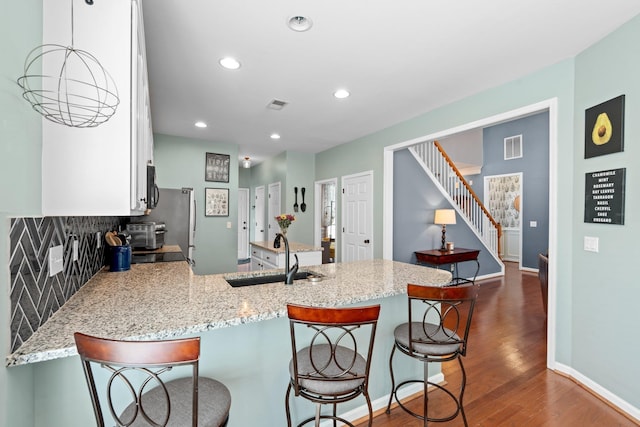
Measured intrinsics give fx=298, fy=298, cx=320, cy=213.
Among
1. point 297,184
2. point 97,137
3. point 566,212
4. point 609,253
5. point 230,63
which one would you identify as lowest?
point 609,253

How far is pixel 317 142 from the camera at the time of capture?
5.45 meters

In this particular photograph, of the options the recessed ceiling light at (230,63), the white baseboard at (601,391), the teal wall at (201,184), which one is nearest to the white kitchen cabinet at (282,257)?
the teal wall at (201,184)

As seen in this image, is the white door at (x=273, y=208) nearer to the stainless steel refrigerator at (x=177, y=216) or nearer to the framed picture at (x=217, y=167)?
the framed picture at (x=217, y=167)

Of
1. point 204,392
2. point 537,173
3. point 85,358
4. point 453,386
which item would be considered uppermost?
point 537,173

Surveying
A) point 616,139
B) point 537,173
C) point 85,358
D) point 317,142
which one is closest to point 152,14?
point 85,358

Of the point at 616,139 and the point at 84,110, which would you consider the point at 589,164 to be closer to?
the point at 616,139

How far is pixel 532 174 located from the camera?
22.7 ft

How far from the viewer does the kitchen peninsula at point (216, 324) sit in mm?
1113

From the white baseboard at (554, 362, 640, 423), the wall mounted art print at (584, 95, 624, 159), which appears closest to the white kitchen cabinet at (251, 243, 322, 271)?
the white baseboard at (554, 362, 640, 423)

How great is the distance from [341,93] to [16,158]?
9.17 ft

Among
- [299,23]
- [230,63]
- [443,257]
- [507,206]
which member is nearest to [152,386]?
[299,23]

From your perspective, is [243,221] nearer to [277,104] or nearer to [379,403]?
[277,104]

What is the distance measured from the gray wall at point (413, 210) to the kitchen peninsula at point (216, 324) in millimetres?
2595

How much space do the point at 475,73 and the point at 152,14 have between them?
264 cm
